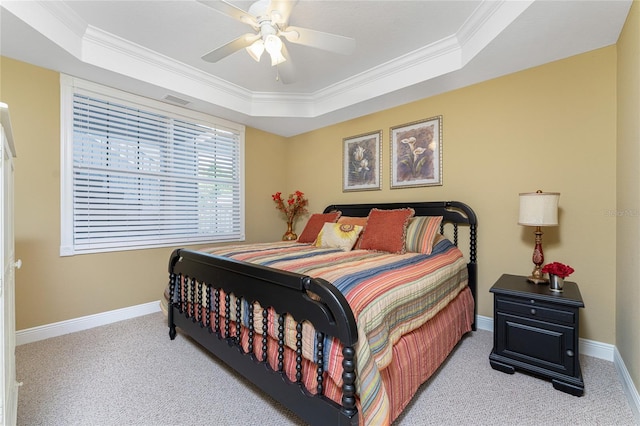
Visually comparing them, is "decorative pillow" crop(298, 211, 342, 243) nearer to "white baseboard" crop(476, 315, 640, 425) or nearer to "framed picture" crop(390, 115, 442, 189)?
"framed picture" crop(390, 115, 442, 189)

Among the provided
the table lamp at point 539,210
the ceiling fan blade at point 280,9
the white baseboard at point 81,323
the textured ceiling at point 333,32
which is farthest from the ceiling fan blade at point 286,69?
the white baseboard at point 81,323

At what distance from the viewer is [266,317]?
1.55 m

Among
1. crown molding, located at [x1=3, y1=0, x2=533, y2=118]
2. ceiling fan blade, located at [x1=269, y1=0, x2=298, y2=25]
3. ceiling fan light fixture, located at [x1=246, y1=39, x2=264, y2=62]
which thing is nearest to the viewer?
ceiling fan blade, located at [x1=269, y1=0, x2=298, y2=25]

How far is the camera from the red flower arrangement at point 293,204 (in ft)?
14.3

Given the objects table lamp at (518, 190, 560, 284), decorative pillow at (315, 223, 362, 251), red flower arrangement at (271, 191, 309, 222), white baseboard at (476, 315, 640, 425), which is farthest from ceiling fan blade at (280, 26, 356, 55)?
white baseboard at (476, 315, 640, 425)

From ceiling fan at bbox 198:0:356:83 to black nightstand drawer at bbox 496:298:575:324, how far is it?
6.89 feet

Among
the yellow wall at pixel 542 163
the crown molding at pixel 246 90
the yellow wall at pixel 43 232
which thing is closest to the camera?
the crown molding at pixel 246 90

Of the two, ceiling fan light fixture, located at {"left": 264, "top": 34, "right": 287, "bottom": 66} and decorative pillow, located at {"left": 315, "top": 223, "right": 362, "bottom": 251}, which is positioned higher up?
ceiling fan light fixture, located at {"left": 264, "top": 34, "right": 287, "bottom": 66}

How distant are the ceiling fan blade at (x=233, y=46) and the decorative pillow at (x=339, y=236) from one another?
180cm

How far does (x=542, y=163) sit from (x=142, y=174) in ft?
13.0

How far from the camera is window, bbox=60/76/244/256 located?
8.96 feet

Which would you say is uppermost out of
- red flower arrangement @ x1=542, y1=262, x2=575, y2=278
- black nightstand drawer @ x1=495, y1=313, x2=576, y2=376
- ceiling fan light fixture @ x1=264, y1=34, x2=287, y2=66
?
ceiling fan light fixture @ x1=264, y1=34, x2=287, y2=66

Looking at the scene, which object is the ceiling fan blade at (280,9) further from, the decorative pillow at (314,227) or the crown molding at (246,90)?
the decorative pillow at (314,227)

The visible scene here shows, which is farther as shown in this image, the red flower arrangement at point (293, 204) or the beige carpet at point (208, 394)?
the red flower arrangement at point (293, 204)
